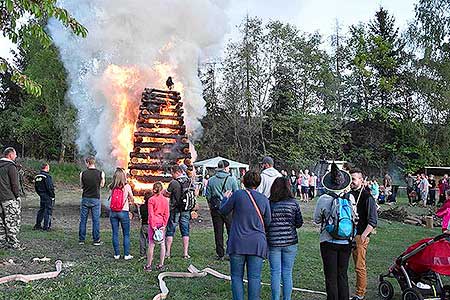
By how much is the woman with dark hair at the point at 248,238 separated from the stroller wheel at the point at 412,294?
6.16ft

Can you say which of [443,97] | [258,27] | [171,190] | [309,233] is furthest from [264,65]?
[171,190]

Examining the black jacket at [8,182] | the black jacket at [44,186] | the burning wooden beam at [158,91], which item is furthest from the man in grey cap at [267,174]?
the burning wooden beam at [158,91]

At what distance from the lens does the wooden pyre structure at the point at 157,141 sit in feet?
47.3

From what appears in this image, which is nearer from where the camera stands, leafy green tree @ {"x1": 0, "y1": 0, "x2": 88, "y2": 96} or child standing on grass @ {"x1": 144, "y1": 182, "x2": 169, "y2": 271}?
leafy green tree @ {"x1": 0, "y1": 0, "x2": 88, "y2": 96}

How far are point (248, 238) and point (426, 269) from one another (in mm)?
2361

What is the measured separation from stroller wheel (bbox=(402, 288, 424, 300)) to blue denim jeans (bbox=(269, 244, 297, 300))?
1.43 meters

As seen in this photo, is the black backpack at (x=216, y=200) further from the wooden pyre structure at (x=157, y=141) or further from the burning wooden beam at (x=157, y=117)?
the burning wooden beam at (x=157, y=117)

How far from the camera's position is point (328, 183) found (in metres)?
5.71

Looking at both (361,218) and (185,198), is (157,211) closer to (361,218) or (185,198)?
(185,198)

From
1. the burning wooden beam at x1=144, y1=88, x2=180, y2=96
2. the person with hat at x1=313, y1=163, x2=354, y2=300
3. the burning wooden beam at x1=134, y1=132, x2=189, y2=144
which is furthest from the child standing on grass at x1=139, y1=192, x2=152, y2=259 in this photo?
the burning wooden beam at x1=144, y1=88, x2=180, y2=96

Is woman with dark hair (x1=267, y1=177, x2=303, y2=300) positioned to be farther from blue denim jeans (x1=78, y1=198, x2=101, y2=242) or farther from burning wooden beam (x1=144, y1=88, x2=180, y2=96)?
burning wooden beam (x1=144, y1=88, x2=180, y2=96)

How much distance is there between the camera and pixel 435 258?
19.1 ft

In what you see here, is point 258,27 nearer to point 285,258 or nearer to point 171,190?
point 171,190

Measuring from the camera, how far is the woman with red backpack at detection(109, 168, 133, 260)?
8.45 metres
